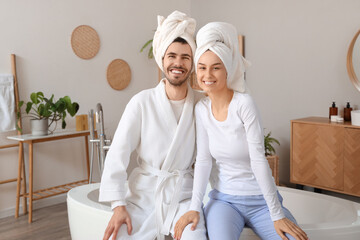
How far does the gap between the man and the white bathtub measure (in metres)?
0.24

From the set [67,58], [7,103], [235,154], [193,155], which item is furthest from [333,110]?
[7,103]

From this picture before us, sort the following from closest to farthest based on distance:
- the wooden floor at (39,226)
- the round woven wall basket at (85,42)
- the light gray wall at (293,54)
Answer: the wooden floor at (39,226) → the light gray wall at (293,54) → the round woven wall basket at (85,42)

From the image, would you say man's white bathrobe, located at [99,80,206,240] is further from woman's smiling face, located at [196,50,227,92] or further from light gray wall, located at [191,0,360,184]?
light gray wall, located at [191,0,360,184]

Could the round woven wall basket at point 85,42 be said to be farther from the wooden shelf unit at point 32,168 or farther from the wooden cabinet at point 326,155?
the wooden cabinet at point 326,155

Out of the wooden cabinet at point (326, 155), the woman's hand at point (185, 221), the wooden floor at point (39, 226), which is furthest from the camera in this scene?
the wooden cabinet at point (326, 155)

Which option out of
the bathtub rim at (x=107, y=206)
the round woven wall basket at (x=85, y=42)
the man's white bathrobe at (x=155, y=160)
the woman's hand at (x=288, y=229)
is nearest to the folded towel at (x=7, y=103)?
the round woven wall basket at (x=85, y=42)

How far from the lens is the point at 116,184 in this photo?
1.71 metres

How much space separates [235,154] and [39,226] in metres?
2.31

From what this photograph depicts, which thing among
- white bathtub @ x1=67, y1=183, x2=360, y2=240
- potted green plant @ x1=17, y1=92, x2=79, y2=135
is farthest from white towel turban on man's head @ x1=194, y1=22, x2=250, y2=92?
potted green plant @ x1=17, y1=92, x2=79, y2=135

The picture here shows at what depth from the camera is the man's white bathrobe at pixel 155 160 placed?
5.67 feet

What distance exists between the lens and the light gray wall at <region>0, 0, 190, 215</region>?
141 inches

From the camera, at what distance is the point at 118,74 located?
14.5 feet

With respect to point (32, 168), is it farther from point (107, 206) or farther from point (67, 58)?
point (107, 206)

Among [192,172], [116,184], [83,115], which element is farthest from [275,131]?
[116,184]
